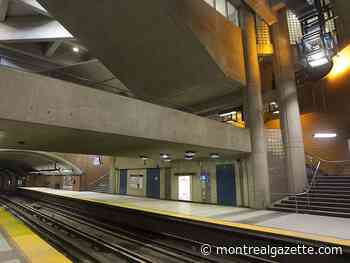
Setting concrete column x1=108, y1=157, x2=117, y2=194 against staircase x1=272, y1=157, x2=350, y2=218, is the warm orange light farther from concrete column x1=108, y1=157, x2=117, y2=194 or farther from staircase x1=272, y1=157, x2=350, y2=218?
concrete column x1=108, y1=157, x2=117, y2=194

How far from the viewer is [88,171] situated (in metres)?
26.2

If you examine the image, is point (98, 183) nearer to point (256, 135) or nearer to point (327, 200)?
point (256, 135)

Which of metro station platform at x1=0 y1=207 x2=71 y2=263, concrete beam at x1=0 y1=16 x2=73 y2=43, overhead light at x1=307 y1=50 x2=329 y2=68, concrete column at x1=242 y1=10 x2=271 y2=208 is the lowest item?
metro station platform at x1=0 y1=207 x2=71 y2=263

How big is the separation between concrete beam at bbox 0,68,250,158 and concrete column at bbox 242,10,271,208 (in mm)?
3390

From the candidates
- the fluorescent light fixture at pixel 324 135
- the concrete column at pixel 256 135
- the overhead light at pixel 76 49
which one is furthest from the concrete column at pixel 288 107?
the overhead light at pixel 76 49

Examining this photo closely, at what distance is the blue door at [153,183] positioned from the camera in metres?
18.1

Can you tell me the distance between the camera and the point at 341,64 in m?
14.7

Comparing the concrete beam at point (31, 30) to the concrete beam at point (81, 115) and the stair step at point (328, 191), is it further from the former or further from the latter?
the stair step at point (328, 191)

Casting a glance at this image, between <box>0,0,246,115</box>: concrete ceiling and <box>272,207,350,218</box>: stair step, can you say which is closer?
<box>272,207,350,218</box>: stair step

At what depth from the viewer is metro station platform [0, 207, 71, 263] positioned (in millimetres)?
5059

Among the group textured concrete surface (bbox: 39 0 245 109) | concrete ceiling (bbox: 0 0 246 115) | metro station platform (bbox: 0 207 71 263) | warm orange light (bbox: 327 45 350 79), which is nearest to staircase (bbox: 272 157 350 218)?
concrete ceiling (bbox: 0 0 246 115)

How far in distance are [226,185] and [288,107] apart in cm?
543

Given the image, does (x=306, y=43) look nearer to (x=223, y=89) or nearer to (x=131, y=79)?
(x=223, y=89)

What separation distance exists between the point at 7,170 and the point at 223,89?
132 ft
